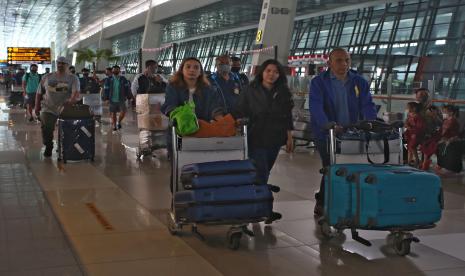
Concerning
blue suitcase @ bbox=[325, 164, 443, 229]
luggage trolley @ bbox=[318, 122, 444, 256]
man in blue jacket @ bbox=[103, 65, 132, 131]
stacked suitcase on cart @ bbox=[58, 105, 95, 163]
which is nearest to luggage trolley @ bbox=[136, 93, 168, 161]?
stacked suitcase on cart @ bbox=[58, 105, 95, 163]

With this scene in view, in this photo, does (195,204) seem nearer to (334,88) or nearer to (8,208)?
(334,88)

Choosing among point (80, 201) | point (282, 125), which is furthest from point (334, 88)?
point (80, 201)

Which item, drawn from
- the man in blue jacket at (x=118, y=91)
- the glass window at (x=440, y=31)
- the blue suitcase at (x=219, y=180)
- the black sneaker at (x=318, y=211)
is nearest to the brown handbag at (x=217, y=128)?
the blue suitcase at (x=219, y=180)

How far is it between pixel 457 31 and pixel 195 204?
80.0 ft

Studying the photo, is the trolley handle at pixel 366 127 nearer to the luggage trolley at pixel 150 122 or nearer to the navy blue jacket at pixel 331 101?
the navy blue jacket at pixel 331 101

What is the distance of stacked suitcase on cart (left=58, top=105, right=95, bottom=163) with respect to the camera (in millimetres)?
9828

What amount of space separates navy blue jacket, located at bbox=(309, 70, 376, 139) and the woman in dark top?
0.88 m

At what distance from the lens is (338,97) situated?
5.59 meters

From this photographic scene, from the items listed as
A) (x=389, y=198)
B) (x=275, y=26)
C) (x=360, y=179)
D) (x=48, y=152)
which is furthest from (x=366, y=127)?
(x=275, y=26)

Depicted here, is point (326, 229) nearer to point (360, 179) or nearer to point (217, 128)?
point (360, 179)

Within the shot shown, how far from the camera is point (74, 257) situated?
4691mm

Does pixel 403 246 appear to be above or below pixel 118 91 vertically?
below

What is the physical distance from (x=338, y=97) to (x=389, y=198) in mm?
1349

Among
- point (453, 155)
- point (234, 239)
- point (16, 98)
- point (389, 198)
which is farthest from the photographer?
point (16, 98)
